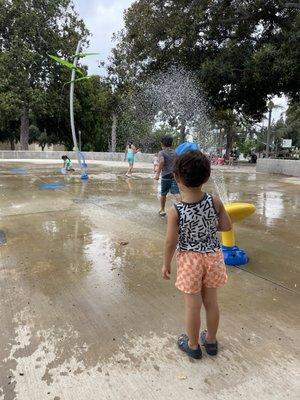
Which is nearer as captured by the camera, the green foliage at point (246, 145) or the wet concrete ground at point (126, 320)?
the wet concrete ground at point (126, 320)

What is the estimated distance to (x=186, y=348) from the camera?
2482 mm

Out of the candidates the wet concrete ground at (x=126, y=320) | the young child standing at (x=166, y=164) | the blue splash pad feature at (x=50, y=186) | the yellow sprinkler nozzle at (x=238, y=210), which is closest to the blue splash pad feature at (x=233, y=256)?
the wet concrete ground at (x=126, y=320)

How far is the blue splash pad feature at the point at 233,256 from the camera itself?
409 cm

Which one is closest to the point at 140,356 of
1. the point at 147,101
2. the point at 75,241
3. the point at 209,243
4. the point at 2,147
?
the point at 209,243

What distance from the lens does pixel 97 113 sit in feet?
128

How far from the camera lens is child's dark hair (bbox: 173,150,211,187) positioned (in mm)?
2270

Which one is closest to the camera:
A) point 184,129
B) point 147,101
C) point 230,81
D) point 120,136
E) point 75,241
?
point 75,241

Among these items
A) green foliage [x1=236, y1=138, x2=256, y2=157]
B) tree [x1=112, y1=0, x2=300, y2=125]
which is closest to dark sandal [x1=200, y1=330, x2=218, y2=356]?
tree [x1=112, y1=0, x2=300, y2=125]

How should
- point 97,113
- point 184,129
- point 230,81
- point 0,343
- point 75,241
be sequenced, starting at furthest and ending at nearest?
point 97,113 → point 184,129 → point 230,81 → point 75,241 → point 0,343

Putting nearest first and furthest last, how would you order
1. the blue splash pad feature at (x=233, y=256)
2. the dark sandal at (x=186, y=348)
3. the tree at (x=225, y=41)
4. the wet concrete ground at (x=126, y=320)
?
the wet concrete ground at (x=126, y=320) < the dark sandal at (x=186, y=348) < the blue splash pad feature at (x=233, y=256) < the tree at (x=225, y=41)

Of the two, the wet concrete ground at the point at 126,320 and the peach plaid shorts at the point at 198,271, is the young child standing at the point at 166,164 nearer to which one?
the wet concrete ground at the point at 126,320

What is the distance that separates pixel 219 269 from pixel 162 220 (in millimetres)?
3939

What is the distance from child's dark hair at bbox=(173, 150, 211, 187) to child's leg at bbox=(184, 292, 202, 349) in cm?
70

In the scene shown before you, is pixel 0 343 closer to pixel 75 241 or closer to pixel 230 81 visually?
pixel 75 241
